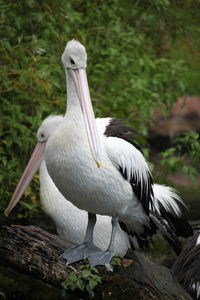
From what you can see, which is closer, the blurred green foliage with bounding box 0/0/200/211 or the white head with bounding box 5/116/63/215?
the white head with bounding box 5/116/63/215

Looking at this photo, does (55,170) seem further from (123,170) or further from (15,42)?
(15,42)

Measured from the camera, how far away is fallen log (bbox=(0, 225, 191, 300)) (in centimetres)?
360

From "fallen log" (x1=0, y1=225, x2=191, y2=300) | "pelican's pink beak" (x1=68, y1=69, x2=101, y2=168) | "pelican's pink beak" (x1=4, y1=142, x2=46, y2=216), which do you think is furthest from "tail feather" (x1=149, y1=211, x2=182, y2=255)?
"pelican's pink beak" (x1=4, y1=142, x2=46, y2=216)

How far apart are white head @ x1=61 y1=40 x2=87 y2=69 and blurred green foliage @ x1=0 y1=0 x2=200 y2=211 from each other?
5.18 feet

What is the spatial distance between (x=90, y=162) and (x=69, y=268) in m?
0.62

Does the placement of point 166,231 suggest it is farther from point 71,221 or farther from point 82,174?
point 82,174

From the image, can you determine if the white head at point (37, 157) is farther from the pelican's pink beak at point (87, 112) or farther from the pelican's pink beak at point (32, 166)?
the pelican's pink beak at point (87, 112)

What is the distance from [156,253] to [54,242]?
2142mm

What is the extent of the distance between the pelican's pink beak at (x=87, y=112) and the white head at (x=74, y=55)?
32 millimetres

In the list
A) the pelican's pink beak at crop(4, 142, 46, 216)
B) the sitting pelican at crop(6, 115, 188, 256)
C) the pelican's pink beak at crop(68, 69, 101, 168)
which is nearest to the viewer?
the pelican's pink beak at crop(68, 69, 101, 168)

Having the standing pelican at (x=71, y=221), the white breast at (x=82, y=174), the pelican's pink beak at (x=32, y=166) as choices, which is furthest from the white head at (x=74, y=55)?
the pelican's pink beak at (x=32, y=166)

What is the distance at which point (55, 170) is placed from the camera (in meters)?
3.66

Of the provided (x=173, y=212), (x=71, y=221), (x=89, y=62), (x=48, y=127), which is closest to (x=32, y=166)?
(x=48, y=127)

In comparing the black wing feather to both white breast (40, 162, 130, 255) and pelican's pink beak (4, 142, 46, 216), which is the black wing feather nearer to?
white breast (40, 162, 130, 255)
